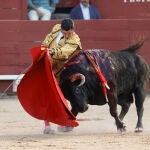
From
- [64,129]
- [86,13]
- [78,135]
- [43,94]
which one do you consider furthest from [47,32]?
[78,135]

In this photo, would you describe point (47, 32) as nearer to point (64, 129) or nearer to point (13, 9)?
point (13, 9)

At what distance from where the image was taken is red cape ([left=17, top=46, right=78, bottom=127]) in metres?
9.80

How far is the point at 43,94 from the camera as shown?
9.98 meters

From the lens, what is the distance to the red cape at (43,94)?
386 inches

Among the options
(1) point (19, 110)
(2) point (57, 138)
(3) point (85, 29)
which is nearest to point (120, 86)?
(2) point (57, 138)

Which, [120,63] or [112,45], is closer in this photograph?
[120,63]

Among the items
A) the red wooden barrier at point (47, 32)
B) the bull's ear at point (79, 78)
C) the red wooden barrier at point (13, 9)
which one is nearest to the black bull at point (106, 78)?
the bull's ear at point (79, 78)

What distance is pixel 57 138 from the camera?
9.66m

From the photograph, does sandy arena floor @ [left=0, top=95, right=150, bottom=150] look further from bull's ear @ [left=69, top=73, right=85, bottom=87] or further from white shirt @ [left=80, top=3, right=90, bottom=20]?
white shirt @ [left=80, top=3, right=90, bottom=20]

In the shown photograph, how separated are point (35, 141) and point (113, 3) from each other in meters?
5.97

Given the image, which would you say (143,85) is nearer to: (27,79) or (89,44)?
(27,79)

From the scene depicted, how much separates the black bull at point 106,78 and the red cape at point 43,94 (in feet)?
0.53

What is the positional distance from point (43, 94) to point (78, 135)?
23.0 inches

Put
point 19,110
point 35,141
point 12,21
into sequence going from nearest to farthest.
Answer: point 35,141 → point 19,110 → point 12,21
